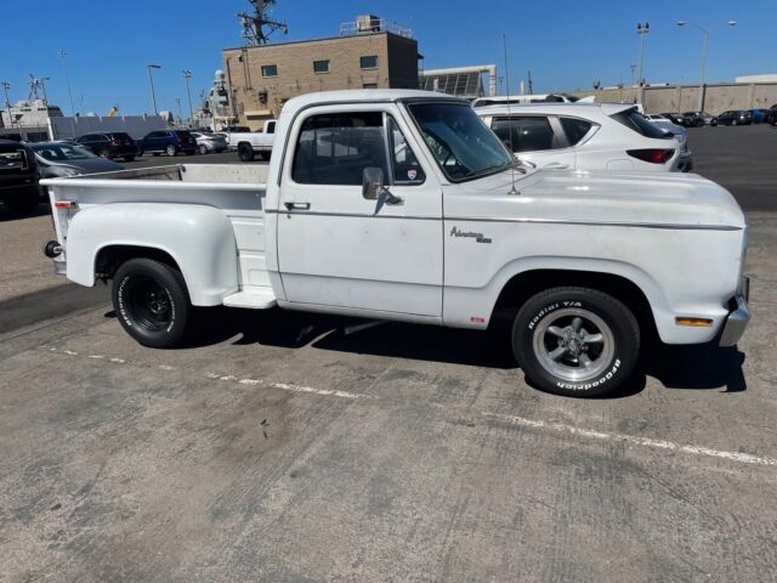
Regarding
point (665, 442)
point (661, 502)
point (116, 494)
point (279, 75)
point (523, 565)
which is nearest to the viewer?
point (523, 565)

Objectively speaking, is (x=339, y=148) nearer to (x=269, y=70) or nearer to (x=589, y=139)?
(x=589, y=139)

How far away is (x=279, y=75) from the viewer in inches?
2547

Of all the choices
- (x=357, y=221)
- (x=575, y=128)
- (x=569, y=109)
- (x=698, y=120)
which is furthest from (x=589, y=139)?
(x=698, y=120)

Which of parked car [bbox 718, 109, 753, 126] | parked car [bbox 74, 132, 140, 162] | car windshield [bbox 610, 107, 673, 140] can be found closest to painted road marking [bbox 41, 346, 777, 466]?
car windshield [bbox 610, 107, 673, 140]

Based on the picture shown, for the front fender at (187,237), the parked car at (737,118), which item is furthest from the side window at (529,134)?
the parked car at (737,118)

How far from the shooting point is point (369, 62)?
6066 cm

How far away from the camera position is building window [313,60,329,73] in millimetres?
62938

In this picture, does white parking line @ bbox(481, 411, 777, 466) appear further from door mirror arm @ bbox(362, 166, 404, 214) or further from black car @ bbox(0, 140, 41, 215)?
black car @ bbox(0, 140, 41, 215)

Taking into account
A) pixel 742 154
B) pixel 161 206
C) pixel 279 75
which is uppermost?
pixel 279 75

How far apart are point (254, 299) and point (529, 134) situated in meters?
4.93

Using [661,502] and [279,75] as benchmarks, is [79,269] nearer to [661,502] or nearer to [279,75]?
[661,502]

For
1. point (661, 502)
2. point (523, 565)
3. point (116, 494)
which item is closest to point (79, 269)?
point (116, 494)

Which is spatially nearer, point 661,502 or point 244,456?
point 661,502

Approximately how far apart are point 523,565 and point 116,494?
2.18m
